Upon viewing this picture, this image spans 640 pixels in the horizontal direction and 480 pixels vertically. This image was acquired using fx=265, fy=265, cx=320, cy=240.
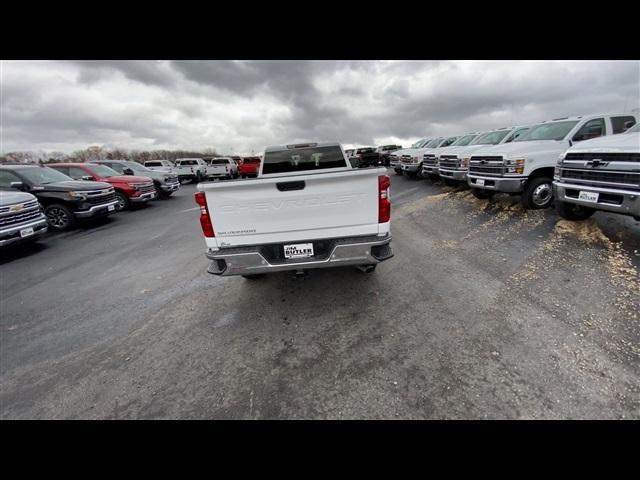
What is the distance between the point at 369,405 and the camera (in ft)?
6.54

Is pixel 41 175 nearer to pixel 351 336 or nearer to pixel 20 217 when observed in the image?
pixel 20 217

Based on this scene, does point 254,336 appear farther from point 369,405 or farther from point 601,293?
point 601,293

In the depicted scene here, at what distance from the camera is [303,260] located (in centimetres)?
292

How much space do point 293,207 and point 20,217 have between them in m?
7.21

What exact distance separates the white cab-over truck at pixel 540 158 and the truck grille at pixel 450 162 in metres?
2.62

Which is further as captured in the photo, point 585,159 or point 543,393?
point 585,159

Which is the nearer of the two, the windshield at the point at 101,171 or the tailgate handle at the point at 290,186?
the tailgate handle at the point at 290,186

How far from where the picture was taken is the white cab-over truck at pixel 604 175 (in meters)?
3.76

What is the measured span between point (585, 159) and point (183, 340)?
6.68 metres

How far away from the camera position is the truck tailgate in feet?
9.01

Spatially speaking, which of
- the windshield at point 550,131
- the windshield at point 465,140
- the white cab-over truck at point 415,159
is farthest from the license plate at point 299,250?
the white cab-over truck at point 415,159

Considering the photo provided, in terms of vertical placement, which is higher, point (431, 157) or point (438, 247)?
point (431, 157)

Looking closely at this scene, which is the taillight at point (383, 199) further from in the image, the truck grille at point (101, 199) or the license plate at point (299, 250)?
the truck grille at point (101, 199)
